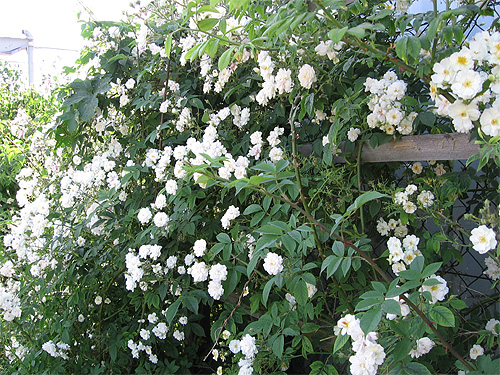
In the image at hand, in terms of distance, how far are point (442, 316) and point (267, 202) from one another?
0.62 m

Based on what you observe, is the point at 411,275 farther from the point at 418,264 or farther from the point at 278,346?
the point at 278,346

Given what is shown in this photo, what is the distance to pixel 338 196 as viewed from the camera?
5.20 feet

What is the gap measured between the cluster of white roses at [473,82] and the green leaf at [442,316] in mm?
409

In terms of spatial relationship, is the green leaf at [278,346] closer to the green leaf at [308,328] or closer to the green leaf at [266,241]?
the green leaf at [308,328]

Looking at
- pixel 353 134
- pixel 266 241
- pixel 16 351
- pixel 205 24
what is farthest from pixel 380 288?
pixel 16 351

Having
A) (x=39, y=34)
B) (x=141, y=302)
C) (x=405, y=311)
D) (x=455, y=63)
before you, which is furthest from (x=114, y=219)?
(x=39, y=34)

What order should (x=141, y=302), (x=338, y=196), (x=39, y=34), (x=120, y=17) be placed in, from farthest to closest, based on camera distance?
(x=39, y=34), (x=120, y=17), (x=141, y=302), (x=338, y=196)

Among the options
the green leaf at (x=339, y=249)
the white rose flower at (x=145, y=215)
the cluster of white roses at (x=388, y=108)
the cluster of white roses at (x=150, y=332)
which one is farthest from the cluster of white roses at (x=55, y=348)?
the cluster of white roses at (x=388, y=108)

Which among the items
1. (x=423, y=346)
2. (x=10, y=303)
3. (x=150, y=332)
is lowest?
(x=150, y=332)

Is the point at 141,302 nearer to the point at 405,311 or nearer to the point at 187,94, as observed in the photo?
the point at 187,94

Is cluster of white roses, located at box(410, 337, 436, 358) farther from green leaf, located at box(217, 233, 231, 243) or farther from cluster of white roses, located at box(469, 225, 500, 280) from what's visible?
green leaf, located at box(217, 233, 231, 243)

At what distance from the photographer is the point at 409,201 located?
4.89 ft

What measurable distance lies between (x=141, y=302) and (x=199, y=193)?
0.57 meters

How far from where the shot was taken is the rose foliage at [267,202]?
1127mm
